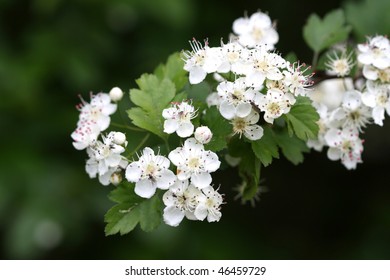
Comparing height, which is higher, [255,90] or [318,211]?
[318,211]

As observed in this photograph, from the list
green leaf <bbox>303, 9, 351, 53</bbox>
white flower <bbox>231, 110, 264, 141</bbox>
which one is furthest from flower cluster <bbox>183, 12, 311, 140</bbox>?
green leaf <bbox>303, 9, 351, 53</bbox>

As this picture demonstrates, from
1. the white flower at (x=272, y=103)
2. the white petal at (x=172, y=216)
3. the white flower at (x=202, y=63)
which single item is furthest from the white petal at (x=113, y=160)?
the white flower at (x=272, y=103)

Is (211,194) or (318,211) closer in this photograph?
(211,194)

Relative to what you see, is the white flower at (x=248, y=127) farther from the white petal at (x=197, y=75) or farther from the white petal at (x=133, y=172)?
the white petal at (x=133, y=172)

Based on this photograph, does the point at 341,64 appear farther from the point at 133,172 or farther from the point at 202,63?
the point at 133,172
